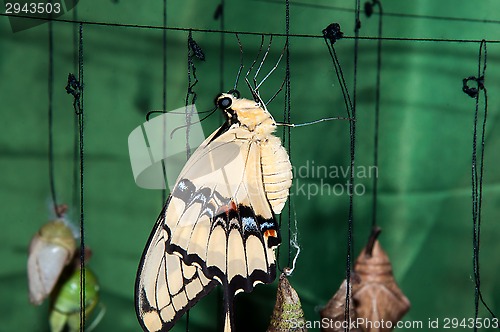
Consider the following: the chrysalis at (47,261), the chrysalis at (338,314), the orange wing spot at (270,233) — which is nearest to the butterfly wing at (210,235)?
the orange wing spot at (270,233)

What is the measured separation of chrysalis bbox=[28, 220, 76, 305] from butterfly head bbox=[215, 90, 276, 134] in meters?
A: 0.48

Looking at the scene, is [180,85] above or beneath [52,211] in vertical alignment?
above

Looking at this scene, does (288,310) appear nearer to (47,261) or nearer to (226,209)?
(226,209)

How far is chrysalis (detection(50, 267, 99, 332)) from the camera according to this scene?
4.03 feet

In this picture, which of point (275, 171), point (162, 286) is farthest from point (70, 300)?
point (275, 171)

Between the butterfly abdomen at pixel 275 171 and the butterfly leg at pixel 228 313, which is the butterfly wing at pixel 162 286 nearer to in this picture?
the butterfly leg at pixel 228 313

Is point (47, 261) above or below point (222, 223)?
below

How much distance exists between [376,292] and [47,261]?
1.88 feet

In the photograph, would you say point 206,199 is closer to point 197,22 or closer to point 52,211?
point 52,211

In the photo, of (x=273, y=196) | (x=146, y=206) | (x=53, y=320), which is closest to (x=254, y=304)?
(x=146, y=206)

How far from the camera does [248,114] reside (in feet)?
2.95

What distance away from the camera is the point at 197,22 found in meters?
1.54

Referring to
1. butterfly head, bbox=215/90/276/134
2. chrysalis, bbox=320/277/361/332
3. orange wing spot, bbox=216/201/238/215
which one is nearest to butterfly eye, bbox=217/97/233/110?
butterfly head, bbox=215/90/276/134

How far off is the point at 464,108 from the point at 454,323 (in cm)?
45
